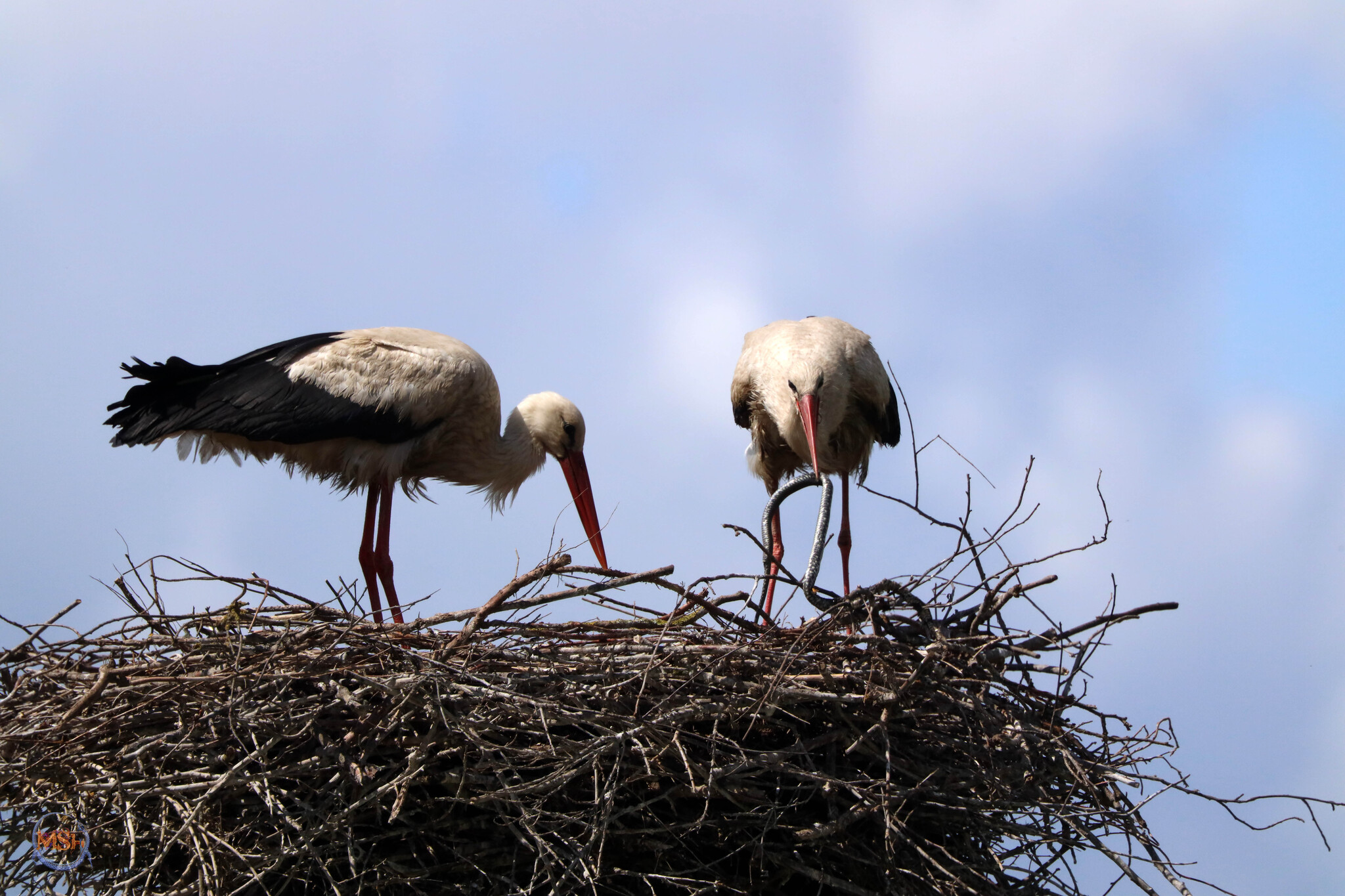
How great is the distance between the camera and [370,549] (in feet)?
17.0

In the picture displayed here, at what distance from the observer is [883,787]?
2863 millimetres

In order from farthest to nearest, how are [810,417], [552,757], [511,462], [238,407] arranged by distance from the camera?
[511,462], [810,417], [238,407], [552,757]

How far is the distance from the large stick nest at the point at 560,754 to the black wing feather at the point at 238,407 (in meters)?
1.59

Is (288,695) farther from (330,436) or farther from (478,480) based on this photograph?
(478,480)

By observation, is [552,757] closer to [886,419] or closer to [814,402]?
[814,402]

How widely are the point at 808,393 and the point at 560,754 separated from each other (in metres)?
2.68

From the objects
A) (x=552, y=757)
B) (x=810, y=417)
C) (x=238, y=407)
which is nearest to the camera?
(x=552, y=757)

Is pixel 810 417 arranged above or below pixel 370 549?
above

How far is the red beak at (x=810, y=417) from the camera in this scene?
5016 mm

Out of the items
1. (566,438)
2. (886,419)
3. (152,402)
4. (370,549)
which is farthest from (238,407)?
(886,419)

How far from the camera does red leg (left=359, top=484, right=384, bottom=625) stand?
5148mm

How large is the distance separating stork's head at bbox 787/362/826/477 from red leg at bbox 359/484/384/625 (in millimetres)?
1861

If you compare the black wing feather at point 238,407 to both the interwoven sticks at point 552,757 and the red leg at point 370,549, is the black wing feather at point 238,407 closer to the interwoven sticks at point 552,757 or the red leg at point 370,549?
the red leg at point 370,549

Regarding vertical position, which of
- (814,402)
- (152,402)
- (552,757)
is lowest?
(552,757)
